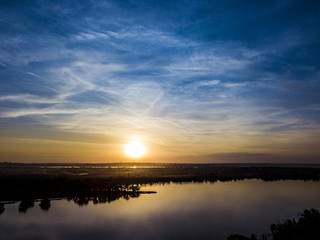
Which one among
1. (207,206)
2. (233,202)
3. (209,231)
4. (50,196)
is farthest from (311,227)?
(50,196)

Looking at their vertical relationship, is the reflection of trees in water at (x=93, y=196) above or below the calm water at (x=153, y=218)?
above

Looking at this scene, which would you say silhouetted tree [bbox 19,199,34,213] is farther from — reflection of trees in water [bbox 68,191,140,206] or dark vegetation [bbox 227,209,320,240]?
dark vegetation [bbox 227,209,320,240]

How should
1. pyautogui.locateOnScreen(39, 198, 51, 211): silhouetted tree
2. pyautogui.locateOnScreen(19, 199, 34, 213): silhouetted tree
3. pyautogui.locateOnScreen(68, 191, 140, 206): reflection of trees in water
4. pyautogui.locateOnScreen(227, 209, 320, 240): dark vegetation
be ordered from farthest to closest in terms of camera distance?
pyautogui.locateOnScreen(68, 191, 140, 206): reflection of trees in water, pyautogui.locateOnScreen(39, 198, 51, 211): silhouetted tree, pyautogui.locateOnScreen(19, 199, 34, 213): silhouetted tree, pyautogui.locateOnScreen(227, 209, 320, 240): dark vegetation

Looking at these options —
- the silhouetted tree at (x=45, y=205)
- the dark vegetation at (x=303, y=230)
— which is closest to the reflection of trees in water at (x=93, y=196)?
the silhouetted tree at (x=45, y=205)

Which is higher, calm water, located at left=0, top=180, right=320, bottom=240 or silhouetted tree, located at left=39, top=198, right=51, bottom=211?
silhouetted tree, located at left=39, top=198, right=51, bottom=211

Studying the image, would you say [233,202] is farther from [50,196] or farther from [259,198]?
[50,196]

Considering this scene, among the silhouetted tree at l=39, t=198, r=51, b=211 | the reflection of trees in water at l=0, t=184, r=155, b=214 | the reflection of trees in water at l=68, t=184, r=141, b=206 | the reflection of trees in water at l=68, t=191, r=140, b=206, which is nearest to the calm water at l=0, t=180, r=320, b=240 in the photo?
the silhouetted tree at l=39, t=198, r=51, b=211

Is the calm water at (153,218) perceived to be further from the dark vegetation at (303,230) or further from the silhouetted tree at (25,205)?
the dark vegetation at (303,230)

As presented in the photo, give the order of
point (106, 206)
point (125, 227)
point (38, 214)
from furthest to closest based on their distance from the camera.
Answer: point (106, 206) → point (38, 214) → point (125, 227)

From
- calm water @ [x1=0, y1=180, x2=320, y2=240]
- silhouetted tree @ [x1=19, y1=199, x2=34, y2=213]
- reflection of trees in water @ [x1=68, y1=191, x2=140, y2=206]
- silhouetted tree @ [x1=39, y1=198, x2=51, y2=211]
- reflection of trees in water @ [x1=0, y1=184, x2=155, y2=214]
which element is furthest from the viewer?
reflection of trees in water @ [x1=68, y1=191, x2=140, y2=206]
